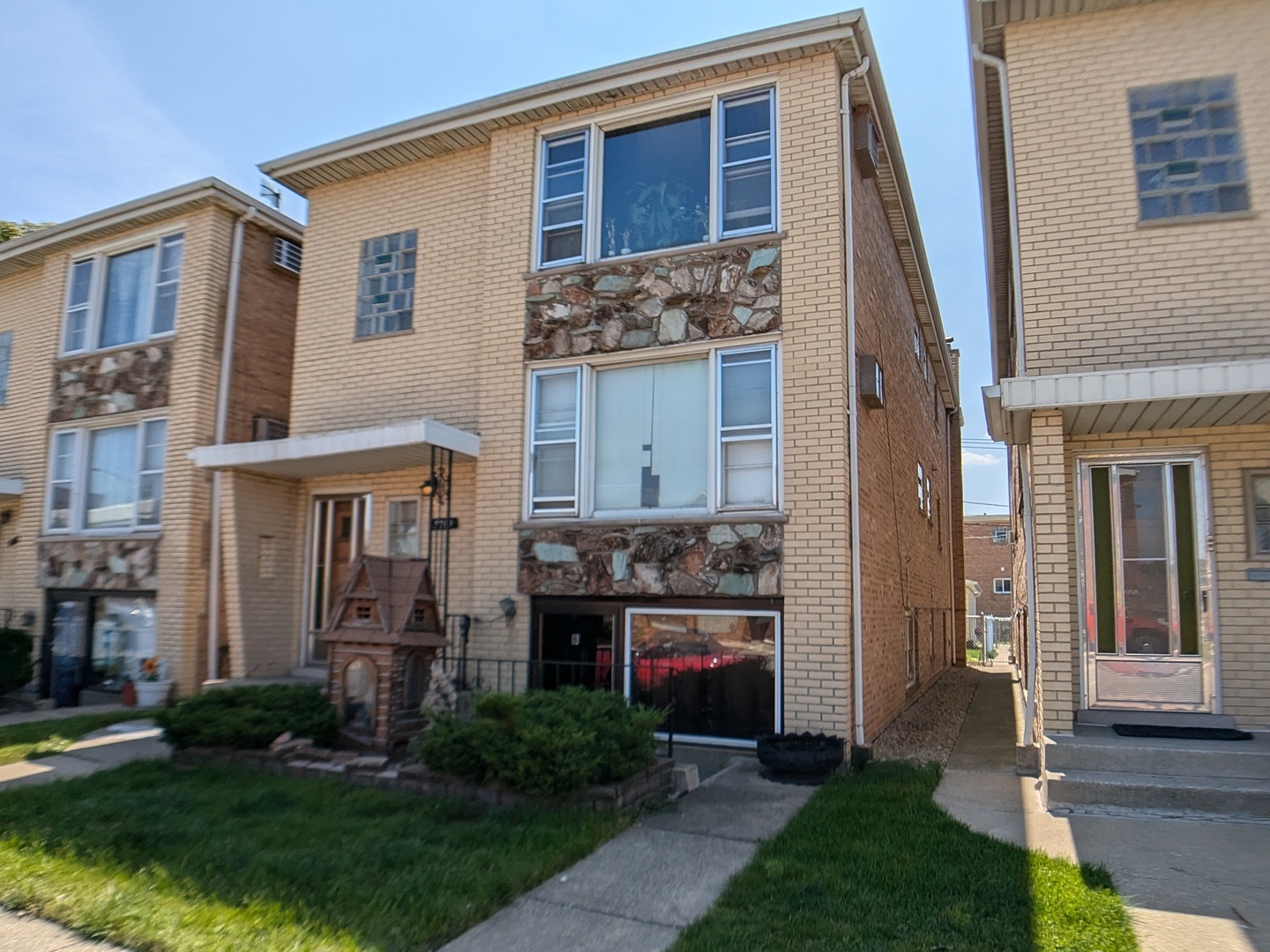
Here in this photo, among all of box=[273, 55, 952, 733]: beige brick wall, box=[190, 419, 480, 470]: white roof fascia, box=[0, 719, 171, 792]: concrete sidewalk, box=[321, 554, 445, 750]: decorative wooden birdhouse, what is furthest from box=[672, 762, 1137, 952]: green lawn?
box=[0, 719, 171, 792]: concrete sidewalk

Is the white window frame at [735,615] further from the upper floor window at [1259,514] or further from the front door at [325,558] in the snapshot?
the front door at [325,558]

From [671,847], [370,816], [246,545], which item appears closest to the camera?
[671,847]

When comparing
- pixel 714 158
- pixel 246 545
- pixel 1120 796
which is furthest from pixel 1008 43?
pixel 246 545

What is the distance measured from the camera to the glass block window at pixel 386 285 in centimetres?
1115

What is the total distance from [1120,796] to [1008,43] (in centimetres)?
624

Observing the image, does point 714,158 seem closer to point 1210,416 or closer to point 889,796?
point 1210,416

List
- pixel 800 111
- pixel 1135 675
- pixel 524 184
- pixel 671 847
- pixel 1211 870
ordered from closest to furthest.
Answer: pixel 1211 870 → pixel 671 847 → pixel 1135 675 → pixel 800 111 → pixel 524 184

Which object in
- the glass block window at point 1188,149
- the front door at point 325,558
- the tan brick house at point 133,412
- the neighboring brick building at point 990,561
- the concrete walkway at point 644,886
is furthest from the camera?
the neighboring brick building at point 990,561

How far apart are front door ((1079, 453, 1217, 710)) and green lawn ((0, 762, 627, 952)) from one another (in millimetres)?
4088

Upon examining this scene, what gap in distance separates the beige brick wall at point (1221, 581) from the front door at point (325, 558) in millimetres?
8110

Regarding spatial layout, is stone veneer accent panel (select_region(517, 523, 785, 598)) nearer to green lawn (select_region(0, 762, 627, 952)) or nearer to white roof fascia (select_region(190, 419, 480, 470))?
white roof fascia (select_region(190, 419, 480, 470))

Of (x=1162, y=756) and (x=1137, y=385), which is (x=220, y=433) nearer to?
(x=1137, y=385)

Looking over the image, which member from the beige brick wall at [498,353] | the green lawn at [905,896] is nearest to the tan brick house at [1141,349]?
the beige brick wall at [498,353]

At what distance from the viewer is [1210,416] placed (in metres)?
6.84
